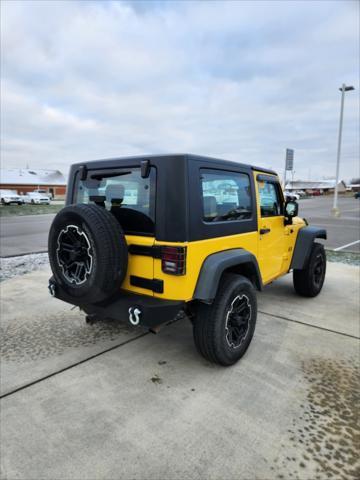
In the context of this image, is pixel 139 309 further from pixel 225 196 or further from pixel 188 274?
pixel 225 196

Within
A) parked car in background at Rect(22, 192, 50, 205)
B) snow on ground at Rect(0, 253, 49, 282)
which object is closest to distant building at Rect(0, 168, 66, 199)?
parked car in background at Rect(22, 192, 50, 205)

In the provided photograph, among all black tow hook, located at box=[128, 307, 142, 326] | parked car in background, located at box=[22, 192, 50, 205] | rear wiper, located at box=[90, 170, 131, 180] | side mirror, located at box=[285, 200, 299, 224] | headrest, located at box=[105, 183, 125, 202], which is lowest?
black tow hook, located at box=[128, 307, 142, 326]

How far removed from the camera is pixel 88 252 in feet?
8.61

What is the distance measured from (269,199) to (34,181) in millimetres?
73900

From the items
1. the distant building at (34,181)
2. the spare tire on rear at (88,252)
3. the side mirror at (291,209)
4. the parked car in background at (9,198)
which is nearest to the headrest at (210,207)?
the spare tire on rear at (88,252)

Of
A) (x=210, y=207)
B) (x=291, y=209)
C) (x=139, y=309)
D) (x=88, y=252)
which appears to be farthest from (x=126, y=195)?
(x=291, y=209)

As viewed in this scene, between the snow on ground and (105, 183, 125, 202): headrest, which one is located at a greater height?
(105, 183, 125, 202): headrest

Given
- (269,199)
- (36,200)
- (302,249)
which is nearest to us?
(269,199)

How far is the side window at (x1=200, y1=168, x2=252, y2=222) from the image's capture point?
281 cm

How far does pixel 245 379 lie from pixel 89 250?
1.70m

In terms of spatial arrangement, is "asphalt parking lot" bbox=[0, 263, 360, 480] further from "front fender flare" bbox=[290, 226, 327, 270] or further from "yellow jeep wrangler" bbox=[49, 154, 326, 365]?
"front fender flare" bbox=[290, 226, 327, 270]

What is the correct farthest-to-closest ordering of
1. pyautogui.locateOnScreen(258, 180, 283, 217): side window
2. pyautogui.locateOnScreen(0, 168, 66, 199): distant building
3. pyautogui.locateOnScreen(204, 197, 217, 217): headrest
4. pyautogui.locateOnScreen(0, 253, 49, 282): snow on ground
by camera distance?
pyautogui.locateOnScreen(0, 168, 66, 199): distant building
pyautogui.locateOnScreen(0, 253, 49, 282): snow on ground
pyautogui.locateOnScreen(258, 180, 283, 217): side window
pyautogui.locateOnScreen(204, 197, 217, 217): headrest

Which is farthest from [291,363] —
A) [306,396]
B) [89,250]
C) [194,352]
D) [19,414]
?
[19,414]

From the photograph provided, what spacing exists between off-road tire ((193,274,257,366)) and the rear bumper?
12.5 inches
